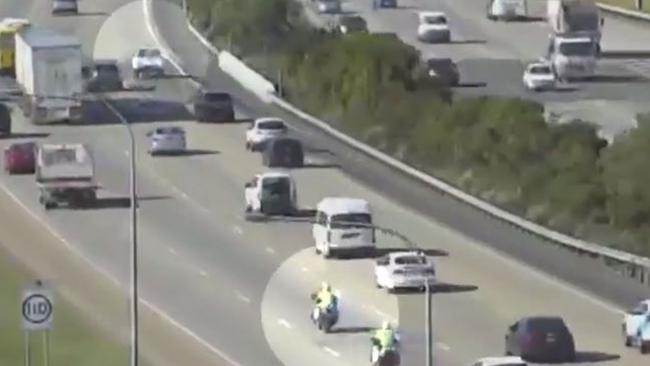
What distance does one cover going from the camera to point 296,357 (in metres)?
50.8

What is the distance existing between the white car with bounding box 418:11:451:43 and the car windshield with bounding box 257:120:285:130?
103 feet

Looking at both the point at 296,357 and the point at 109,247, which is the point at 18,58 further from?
the point at 296,357

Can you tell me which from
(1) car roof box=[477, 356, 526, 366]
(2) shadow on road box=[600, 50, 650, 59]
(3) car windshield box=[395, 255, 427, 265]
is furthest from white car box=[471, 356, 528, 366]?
(2) shadow on road box=[600, 50, 650, 59]

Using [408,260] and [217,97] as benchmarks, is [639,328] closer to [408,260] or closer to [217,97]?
[408,260]

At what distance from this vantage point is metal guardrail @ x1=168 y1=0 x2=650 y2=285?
59031 millimetres

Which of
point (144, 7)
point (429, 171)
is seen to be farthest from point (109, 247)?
point (144, 7)

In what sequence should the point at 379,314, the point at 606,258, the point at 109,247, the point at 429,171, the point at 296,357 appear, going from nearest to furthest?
the point at 296,357, the point at 379,314, the point at 606,258, the point at 109,247, the point at 429,171

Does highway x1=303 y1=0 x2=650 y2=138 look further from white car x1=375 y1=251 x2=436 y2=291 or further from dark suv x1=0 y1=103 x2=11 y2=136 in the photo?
white car x1=375 y1=251 x2=436 y2=291

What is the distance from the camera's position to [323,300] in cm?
5462

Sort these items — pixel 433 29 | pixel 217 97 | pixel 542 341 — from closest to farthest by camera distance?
pixel 542 341
pixel 217 97
pixel 433 29

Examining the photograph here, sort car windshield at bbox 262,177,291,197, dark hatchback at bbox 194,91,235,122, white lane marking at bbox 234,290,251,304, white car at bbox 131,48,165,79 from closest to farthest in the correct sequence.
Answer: white lane marking at bbox 234,290,251,304
car windshield at bbox 262,177,291,197
dark hatchback at bbox 194,91,235,122
white car at bbox 131,48,165,79

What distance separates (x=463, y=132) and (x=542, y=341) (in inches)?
989

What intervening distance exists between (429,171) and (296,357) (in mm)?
24440

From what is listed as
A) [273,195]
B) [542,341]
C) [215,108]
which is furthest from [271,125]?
[542,341]
